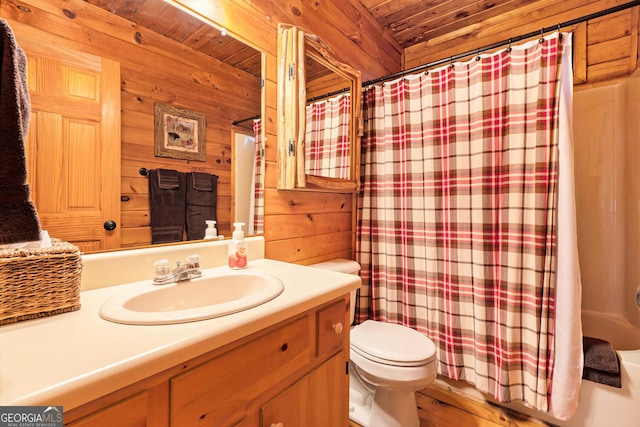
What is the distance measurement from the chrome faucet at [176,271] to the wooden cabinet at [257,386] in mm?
389

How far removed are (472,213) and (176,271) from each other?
1359mm

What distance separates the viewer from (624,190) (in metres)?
1.73

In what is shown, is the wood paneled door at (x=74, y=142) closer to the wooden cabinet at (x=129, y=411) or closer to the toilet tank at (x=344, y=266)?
the wooden cabinet at (x=129, y=411)

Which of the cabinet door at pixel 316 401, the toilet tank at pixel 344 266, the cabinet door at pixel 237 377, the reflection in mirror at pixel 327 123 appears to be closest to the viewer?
the cabinet door at pixel 237 377

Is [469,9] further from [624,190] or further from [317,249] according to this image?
[317,249]

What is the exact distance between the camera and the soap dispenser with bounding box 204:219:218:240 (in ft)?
3.65

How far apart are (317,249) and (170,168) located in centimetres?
90

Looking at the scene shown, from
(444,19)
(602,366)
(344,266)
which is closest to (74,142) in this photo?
(344,266)

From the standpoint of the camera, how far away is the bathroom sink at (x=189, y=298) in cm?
60

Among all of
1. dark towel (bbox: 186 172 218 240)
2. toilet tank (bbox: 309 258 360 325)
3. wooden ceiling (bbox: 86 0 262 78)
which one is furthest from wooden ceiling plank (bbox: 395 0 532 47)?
dark towel (bbox: 186 172 218 240)

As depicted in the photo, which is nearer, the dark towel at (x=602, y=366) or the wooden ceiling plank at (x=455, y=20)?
the dark towel at (x=602, y=366)

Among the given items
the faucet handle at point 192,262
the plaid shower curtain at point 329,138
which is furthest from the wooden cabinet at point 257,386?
the plaid shower curtain at point 329,138

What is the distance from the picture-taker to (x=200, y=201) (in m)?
1.09

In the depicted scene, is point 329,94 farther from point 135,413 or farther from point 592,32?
point 592,32
